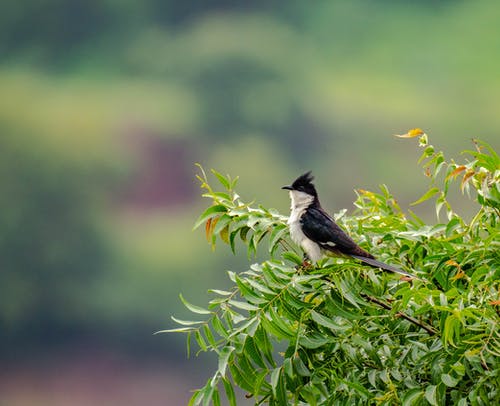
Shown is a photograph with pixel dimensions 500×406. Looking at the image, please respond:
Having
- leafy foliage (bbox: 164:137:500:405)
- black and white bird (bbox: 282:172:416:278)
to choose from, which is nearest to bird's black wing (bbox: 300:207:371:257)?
black and white bird (bbox: 282:172:416:278)

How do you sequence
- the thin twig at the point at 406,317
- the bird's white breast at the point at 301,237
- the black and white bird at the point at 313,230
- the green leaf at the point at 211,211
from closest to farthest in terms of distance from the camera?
the thin twig at the point at 406,317 < the green leaf at the point at 211,211 < the black and white bird at the point at 313,230 < the bird's white breast at the point at 301,237

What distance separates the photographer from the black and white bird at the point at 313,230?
152 centimetres

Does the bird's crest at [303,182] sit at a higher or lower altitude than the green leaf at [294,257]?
higher

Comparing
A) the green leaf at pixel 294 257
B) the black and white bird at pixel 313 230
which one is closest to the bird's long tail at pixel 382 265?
the black and white bird at pixel 313 230

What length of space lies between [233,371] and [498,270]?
0.46m

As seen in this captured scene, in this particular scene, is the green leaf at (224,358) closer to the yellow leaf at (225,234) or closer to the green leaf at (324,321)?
the green leaf at (324,321)

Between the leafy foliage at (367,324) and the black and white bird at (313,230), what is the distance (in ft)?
0.31

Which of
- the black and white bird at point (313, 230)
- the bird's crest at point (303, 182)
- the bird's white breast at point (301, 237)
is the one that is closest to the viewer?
the black and white bird at point (313, 230)

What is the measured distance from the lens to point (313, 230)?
1.68 metres

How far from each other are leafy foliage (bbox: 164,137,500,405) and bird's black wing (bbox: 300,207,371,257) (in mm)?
105

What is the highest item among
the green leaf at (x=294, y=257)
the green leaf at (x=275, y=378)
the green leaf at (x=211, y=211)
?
the green leaf at (x=211, y=211)

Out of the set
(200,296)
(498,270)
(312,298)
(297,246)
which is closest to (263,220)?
(312,298)

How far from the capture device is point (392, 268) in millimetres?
1339

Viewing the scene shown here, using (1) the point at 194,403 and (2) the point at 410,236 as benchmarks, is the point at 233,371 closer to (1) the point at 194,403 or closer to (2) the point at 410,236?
(1) the point at 194,403
